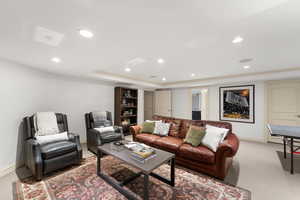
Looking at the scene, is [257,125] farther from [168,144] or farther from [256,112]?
[168,144]

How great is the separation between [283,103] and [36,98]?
277 inches

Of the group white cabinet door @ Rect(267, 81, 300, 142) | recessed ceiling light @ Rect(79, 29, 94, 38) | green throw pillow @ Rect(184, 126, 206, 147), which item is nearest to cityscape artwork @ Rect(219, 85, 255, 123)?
white cabinet door @ Rect(267, 81, 300, 142)

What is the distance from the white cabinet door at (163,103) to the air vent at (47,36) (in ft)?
16.3

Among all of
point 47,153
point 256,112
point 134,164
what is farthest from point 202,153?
point 256,112

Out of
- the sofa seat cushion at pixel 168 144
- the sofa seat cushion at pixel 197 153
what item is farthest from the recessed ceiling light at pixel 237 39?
the sofa seat cushion at pixel 168 144

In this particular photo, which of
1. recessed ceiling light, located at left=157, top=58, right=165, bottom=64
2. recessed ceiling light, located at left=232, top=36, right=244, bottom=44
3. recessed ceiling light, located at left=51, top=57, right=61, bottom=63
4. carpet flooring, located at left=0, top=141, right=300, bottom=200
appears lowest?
carpet flooring, located at left=0, top=141, right=300, bottom=200

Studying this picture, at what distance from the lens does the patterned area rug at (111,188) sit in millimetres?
1747

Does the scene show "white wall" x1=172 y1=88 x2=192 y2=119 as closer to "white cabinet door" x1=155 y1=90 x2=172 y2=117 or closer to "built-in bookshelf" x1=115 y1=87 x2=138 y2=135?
"white cabinet door" x1=155 y1=90 x2=172 y2=117

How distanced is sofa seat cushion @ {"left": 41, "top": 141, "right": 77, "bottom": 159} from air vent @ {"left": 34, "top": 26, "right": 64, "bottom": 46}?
177 cm

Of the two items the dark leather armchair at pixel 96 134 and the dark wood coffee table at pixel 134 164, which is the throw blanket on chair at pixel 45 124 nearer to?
the dark leather armchair at pixel 96 134

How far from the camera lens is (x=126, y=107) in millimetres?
5180

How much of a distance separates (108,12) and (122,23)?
0.66 ft

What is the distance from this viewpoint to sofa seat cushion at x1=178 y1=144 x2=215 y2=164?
2.17 meters

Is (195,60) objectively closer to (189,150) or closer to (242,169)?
(189,150)
